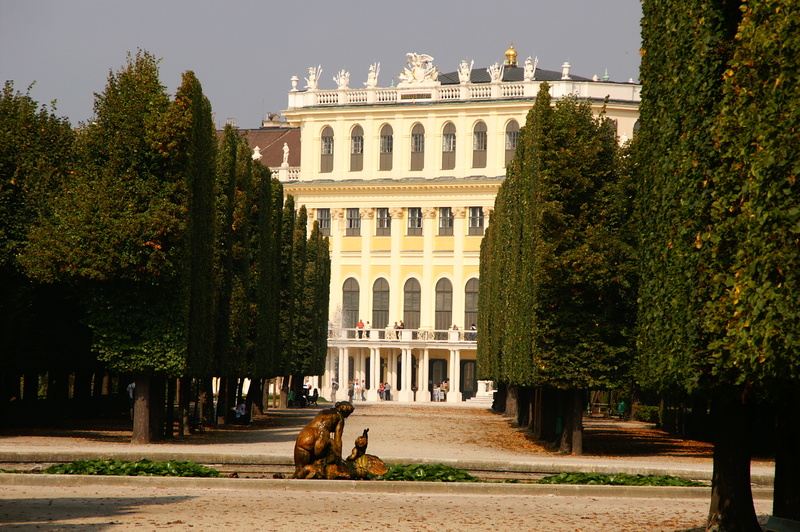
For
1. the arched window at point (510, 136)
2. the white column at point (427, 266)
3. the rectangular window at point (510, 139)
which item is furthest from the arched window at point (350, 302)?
the rectangular window at point (510, 139)

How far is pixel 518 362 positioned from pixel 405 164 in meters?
51.0

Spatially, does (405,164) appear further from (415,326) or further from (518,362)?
(518,362)

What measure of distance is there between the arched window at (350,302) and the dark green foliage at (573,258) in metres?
50.0

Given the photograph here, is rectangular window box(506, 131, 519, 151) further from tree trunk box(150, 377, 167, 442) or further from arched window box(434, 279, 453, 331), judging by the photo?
tree trunk box(150, 377, 167, 442)

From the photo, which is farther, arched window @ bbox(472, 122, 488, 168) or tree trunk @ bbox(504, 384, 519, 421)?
arched window @ bbox(472, 122, 488, 168)

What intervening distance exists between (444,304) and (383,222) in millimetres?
7859

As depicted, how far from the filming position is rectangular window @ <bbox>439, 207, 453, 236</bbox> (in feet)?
267

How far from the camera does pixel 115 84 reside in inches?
1104

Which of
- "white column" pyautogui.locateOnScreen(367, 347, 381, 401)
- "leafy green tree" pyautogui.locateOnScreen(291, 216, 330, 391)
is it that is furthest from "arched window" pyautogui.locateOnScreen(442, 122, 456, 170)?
Answer: "leafy green tree" pyautogui.locateOnScreen(291, 216, 330, 391)

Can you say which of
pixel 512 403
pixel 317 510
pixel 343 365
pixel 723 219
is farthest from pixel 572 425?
pixel 343 365

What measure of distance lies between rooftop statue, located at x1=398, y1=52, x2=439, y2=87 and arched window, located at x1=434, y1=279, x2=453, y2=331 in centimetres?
1457

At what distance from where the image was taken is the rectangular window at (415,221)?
269 ft

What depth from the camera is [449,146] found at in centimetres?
8081

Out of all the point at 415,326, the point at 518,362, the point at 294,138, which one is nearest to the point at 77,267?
the point at 518,362
